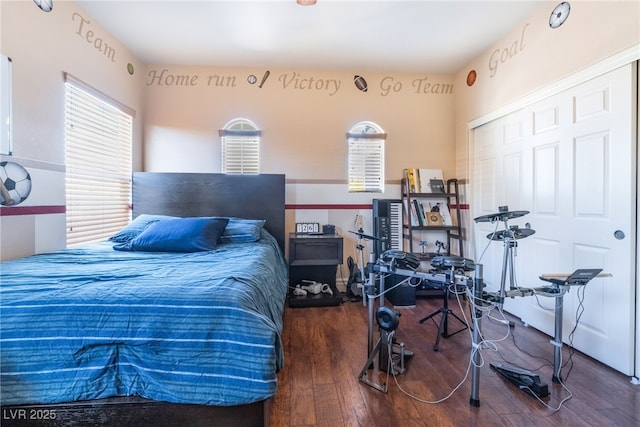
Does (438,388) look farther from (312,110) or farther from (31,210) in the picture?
(312,110)

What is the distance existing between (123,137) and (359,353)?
3300 millimetres

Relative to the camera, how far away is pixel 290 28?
278cm

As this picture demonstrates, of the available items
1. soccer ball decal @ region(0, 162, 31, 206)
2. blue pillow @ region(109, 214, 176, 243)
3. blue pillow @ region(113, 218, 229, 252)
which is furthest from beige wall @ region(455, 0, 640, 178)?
soccer ball decal @ region(0, 162, 31, 206)

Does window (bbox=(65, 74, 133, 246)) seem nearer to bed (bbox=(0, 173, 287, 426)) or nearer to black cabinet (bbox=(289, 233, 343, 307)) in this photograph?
bed (bbox=(0, 173, 287, 426))

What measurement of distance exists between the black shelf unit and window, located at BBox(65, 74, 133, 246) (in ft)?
10.8

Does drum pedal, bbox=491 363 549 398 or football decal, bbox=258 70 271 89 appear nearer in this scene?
drum pedal, bbox=491 363 549 398

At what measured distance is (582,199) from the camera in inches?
86.7

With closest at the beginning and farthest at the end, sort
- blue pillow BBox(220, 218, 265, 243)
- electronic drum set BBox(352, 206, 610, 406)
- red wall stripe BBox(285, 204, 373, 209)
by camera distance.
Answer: electronic drum set BBox(352, 206, 610, 406), blue pillow BBox(220, 218, 265, 243), red wall stripe BBox(285, 204, 373, 209)

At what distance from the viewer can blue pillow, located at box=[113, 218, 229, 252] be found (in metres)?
2.40

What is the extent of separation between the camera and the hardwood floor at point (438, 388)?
1537mm

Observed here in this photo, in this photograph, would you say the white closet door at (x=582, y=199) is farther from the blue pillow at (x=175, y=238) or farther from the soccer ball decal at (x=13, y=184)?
the soccer ball decal at (x=13, y=184)

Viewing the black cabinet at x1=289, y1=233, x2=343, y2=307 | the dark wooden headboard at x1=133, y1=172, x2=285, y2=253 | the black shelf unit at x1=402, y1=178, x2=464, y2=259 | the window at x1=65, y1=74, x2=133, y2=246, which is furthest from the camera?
the black shelf unit at x1=402, y1=178, x2=464, y2=259

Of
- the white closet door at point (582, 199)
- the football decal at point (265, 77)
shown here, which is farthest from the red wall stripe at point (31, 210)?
the white closet door at point (582, 199)

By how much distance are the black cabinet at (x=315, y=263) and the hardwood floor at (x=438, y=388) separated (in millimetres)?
589
